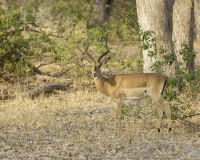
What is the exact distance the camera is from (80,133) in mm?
8711

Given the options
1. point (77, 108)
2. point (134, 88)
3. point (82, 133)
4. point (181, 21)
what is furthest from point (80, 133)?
point (181, 21)

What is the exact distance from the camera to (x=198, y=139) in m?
7.98

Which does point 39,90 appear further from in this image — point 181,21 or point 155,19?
point 181,21

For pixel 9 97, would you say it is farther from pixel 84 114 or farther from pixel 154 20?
pixel 154 20

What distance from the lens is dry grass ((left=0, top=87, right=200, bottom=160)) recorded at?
720 centimetres

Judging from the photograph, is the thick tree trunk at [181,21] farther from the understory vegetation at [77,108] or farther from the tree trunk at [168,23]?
the understory vegetation at [77,108]

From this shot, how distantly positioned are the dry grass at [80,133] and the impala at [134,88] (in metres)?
0.42

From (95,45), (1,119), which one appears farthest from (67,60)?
(1,119)

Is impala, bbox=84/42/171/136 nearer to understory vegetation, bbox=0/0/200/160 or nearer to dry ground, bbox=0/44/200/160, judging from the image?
understory vegetation, bbox=0/0/200/160

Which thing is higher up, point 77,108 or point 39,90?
point 39,90

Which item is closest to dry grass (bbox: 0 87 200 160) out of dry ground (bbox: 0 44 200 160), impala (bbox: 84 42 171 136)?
dry ground (bbox: 0 44 200 160)

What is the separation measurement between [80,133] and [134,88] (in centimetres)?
121

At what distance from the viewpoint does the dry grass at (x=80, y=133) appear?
23.6ft

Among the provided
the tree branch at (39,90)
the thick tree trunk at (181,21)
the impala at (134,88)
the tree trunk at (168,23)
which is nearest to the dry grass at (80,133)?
the tree branch at (39,90)
